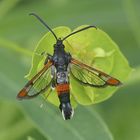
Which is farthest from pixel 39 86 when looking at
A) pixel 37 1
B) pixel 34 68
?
pixel 37 1

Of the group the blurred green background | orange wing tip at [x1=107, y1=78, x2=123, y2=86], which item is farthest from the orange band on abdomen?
the blurred green background

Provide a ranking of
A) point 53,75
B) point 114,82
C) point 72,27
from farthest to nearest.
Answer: point 72,27 < point 53,75 < point 114,82

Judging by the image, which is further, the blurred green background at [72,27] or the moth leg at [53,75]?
the blurred green background at [72,27]

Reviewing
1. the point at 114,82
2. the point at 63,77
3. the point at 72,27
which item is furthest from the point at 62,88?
the point at 72,27

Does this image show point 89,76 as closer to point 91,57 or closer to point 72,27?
point 91,57

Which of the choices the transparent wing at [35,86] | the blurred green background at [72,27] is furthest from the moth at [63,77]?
the blurred green background at [72,27]

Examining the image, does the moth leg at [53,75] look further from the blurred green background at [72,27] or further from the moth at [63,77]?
the blurred green background at [72,27]

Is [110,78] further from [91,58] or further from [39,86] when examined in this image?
[39,86]

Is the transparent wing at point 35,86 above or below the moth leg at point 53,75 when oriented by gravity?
above
